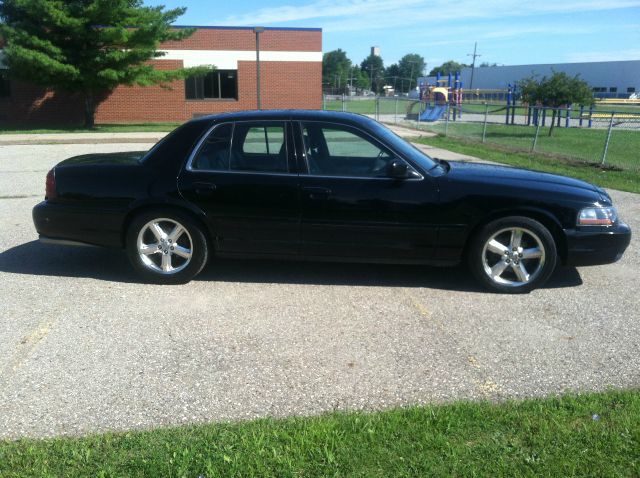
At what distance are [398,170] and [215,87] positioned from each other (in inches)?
1209

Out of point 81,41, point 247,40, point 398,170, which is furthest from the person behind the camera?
point 247,40

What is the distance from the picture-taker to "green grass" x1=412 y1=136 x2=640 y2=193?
1192cm

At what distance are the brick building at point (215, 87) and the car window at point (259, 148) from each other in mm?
28593

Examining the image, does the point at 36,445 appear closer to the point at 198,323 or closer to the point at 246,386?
the point at 246,386

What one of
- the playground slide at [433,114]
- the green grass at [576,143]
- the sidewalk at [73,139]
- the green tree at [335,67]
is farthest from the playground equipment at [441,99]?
the green tree at [335,67]

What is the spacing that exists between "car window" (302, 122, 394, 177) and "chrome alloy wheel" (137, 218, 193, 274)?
4.28 ft

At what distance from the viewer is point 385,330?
4.52m

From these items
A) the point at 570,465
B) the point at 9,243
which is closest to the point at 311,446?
the point at 570,465

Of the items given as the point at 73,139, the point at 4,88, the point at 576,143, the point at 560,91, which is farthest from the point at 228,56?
the point at 576,143

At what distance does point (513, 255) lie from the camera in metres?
5.31

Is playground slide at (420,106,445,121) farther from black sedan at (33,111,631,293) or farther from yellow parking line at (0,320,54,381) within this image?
yellow parking line at (0,320,54,381)

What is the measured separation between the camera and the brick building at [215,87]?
106ft

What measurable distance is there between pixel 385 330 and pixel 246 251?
1.63 meters

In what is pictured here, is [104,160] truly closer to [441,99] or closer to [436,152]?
[436,152]
